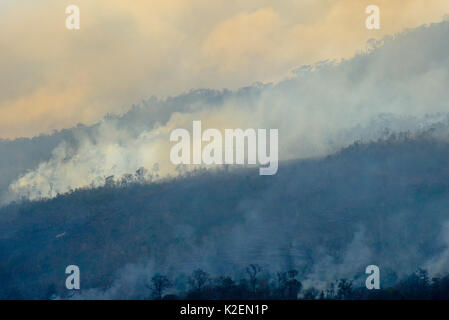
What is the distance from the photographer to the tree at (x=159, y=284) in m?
181

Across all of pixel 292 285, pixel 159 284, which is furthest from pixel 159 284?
pixel 292 285

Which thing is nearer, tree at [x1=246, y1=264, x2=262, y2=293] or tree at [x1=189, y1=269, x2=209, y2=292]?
tree at [x1=246, y1=264, x2=262, y2=293]

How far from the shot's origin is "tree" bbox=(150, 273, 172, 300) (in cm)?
18121

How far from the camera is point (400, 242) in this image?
650 feet

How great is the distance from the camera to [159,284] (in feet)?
607

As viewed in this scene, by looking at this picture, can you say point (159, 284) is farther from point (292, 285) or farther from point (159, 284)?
point (292, 285)

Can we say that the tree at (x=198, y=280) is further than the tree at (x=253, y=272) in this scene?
Yes

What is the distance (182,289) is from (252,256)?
88.6 ft
